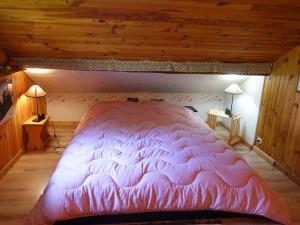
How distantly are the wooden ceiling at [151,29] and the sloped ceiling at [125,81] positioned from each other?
24.4 inches

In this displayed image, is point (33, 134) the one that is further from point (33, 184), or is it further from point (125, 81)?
point (125, 81)

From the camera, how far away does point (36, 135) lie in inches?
126

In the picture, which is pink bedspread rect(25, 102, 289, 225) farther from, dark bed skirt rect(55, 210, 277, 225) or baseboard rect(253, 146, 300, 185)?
baseboard rect(253, 146, 300, 185)

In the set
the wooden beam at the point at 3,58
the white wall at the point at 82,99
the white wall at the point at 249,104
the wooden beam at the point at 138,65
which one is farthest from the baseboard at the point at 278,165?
the wooden beam at the point at 3,58

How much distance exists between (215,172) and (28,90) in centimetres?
261

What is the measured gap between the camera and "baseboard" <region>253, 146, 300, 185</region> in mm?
2683

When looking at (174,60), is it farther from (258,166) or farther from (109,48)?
(258,166)

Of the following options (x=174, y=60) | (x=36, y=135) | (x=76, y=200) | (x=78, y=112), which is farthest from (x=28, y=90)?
(x=76, y=200)

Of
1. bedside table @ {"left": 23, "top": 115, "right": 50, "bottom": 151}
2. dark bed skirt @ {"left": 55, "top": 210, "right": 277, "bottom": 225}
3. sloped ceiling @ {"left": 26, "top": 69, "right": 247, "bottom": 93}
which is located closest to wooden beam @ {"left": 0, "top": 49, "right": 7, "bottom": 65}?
sloped ceiling @ {"left": 26, "top": 69, "right": 247, "bottom": 93}

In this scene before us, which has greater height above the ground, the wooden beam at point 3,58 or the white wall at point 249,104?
the wooden beam at point 3,58

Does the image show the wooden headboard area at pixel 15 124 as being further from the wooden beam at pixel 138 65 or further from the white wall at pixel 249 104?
the white wall at pixel 249 104

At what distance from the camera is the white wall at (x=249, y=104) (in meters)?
3.44

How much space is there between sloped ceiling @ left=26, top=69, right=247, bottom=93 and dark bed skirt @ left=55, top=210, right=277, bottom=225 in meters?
2.18

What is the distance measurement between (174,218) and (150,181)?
11.1 inches
